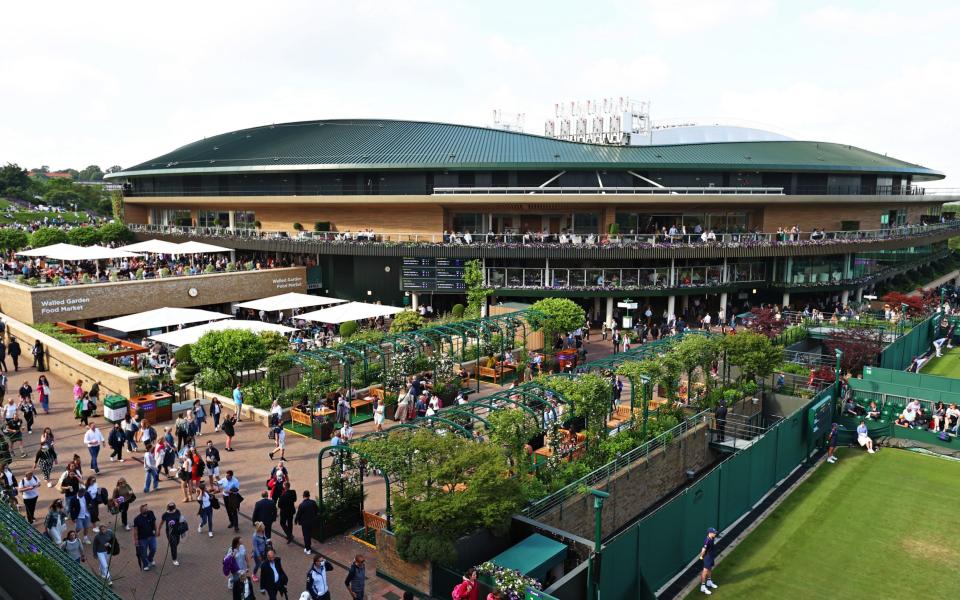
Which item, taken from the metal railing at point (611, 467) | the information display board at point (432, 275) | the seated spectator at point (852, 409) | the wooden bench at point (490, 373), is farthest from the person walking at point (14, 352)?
the seated spectator at point (852, 409)

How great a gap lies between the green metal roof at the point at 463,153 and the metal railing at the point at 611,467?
27369mm

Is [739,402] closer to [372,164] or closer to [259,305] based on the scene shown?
[259,305]

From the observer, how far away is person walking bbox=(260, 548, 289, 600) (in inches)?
477

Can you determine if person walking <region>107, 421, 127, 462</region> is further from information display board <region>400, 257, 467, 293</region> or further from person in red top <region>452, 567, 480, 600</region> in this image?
information display board <region>400, 257, 467, 293</region>

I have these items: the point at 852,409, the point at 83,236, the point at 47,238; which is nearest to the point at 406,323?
the point at 852,409

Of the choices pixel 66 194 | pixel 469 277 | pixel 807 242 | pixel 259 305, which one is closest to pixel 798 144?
pixel 807 242

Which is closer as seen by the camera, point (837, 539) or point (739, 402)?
point (837, 539)

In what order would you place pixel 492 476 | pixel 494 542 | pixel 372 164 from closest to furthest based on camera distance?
1. pixel 492 476
2. pixel 494 542
3. pixel 372 164

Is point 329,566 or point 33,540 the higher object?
point 33,540

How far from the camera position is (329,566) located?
485 inches

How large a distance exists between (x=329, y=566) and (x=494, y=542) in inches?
134

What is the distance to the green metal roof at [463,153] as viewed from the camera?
1871 inches

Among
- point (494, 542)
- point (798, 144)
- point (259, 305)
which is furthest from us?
point (798, 144)

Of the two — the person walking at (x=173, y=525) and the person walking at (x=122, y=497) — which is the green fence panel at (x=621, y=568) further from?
the person walking at (x=122, y=497)
